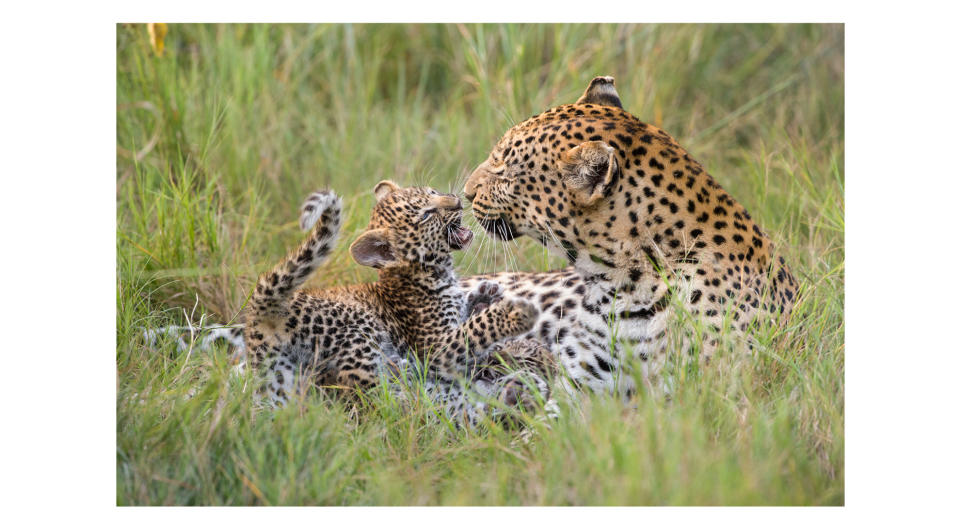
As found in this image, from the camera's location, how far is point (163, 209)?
618cm

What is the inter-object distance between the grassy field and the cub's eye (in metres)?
0.46

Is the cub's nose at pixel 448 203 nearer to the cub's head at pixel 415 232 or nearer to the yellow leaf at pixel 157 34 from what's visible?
the cub's head at pixel 415 232

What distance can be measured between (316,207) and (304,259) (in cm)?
31

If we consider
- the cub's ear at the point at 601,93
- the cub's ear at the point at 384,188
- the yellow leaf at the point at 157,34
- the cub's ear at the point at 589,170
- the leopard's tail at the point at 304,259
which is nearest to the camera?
the cub's ear at the point at 589,170

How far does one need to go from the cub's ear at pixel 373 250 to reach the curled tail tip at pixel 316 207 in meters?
0.79

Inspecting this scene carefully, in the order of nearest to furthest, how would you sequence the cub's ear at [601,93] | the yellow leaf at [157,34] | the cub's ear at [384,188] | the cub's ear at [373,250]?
the cub's ear at [601,93], the cub's ear at [373,250], the yellow leaf at [157,34], the cub's ear at [384,188]

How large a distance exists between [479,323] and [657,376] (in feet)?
3.73

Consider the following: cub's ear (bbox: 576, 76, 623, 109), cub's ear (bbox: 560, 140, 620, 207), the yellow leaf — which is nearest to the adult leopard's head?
cub's ear (bbox: 560, 140, 620, 207)

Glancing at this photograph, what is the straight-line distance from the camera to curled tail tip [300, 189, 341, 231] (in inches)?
185

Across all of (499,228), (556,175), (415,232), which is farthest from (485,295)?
(556,175)

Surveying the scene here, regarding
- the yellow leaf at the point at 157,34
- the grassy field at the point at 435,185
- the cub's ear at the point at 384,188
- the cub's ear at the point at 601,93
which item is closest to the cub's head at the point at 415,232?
the cub's ear at the point at 384,188

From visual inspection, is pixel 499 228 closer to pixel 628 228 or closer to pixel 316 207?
pixel 628 228

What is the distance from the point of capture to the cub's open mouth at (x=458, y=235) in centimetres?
571
